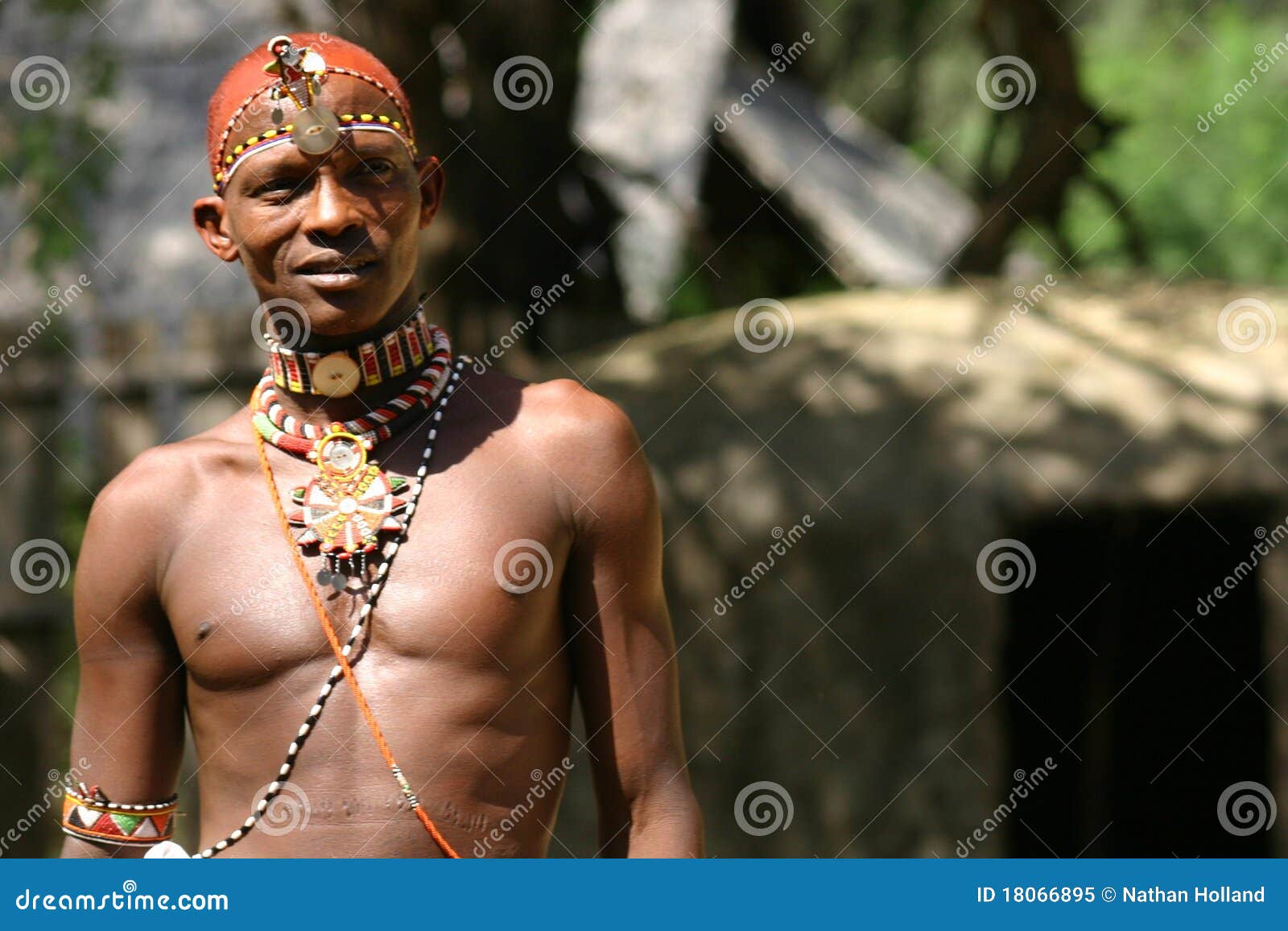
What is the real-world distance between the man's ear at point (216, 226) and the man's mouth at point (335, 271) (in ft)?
0.64

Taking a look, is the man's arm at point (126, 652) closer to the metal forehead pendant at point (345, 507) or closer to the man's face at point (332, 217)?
the metal forehead pendant at point (345, 507)

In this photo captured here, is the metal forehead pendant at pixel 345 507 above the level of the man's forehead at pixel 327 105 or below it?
below

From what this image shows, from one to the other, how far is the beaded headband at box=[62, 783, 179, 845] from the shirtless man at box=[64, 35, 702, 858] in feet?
0.04

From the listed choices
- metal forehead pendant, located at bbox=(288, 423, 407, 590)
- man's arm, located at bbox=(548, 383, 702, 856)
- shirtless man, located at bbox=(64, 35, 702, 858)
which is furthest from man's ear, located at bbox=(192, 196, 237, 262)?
man's arm, located at bbox=(548, 383, 702, 856)

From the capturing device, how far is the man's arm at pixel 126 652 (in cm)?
261

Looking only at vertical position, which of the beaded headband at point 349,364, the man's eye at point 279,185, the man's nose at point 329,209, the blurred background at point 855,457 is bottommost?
the beaded headband at point 349,364

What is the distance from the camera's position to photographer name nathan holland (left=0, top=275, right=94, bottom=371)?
6.83m

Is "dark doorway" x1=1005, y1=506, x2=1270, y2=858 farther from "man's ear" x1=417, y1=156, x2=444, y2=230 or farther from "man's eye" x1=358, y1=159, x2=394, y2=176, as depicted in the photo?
"man's eye" x1=358, y1=159, x2=394, y2=176

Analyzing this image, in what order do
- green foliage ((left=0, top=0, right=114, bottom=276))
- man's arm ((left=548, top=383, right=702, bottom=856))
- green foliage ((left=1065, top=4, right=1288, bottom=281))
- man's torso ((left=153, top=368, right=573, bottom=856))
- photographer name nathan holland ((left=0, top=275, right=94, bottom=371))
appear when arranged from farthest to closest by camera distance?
green foliage ((left=1065, top=4, right=1288, bottom=281)) → green foliage ((left=0, top=0, right=114, bottom=276)) → photographer name nathan holland ((left=0, top=275, right=94, bottom=371)) → man's arm ((left=548, top=383, right=702, bottom=856)) → man's torso ((left=153, top=368, right=573, bottom=856))

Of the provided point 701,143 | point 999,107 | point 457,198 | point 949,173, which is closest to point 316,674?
point 457,198

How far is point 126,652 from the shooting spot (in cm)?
262

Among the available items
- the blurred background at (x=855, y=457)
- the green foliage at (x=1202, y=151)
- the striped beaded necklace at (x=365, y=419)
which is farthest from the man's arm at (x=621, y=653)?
the green foliage at (x=1202, y=151)

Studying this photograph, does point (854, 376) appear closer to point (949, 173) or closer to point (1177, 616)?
point (1177, 616)

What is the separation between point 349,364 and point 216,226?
1.02ft
